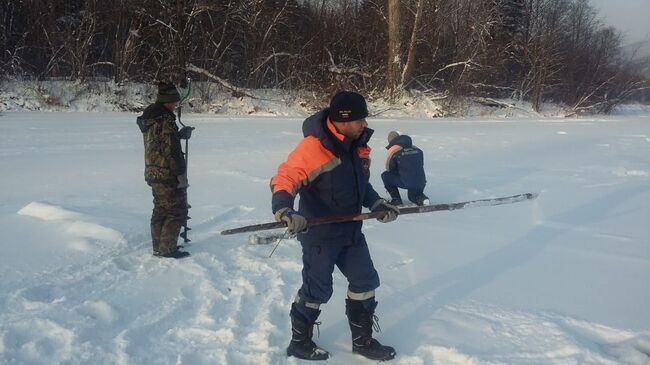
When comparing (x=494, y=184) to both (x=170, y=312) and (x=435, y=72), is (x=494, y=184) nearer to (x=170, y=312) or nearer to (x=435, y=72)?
(x=170, y=312)

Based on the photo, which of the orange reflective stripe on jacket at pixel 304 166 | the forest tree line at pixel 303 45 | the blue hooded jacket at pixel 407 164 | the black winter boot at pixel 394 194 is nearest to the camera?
the orange reflective stripe on jacket at pixel 304 166

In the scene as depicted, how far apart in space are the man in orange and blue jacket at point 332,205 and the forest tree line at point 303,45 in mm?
19551

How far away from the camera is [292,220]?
283 centimetres

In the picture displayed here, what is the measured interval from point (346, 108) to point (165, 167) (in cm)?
218

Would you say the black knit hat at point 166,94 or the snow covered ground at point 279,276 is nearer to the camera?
the snow covered ground at point 279,276

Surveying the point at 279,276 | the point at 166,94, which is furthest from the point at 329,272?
the point at 166,94

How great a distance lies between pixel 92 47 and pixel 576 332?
21.8 metres

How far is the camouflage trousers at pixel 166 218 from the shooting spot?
15.4 ft

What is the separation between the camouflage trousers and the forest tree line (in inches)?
693

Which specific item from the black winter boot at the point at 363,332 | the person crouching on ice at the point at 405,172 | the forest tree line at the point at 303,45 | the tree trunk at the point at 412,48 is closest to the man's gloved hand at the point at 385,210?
the black winter boot at the point at 363,332

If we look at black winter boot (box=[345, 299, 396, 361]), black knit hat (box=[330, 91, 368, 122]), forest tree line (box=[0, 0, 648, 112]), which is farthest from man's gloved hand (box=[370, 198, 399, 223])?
forest tree line (box=[0, 0, 648, 112])

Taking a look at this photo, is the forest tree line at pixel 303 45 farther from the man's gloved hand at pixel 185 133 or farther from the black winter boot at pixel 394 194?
the man's gloved hand at pixel 185 133

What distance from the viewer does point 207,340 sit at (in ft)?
10.8

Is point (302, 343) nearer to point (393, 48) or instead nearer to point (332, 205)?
point (332, 205)
